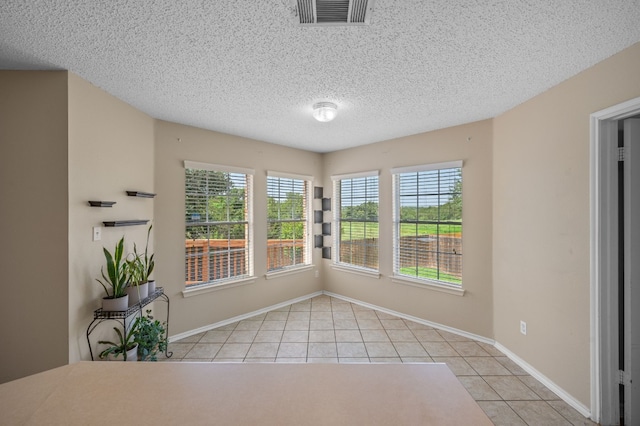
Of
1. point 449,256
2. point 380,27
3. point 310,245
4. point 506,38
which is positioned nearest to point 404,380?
point 380,27

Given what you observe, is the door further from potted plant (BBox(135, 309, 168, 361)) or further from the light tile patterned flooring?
potted plant (BBox(135, 309, 168, 361))

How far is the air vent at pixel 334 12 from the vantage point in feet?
4.48

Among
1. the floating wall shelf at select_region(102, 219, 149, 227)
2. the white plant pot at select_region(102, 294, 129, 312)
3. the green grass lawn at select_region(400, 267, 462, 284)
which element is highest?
the floating wall shelf at select_region(102, 219, 149, 227)

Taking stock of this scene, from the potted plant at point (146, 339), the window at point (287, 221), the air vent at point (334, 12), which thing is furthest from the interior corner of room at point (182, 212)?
the air vent at point (334, 12)

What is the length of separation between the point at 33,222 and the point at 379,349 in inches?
131

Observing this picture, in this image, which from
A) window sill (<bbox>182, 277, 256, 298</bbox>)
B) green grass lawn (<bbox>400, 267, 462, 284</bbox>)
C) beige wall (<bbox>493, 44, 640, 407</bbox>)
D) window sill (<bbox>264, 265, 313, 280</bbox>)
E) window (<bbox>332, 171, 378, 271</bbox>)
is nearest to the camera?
beige wall (<bbox>493, 44, 640, 407</bbox>)

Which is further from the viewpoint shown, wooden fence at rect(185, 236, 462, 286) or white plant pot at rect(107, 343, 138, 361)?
wooden fence at rect(185, 236, 462, 286)

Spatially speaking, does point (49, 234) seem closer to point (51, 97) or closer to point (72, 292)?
point (72, 292)

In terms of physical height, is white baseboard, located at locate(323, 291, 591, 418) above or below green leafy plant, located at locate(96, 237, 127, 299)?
below

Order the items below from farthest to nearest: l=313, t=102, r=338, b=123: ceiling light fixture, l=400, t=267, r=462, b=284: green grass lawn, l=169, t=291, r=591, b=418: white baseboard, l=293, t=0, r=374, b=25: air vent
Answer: l=400, t=267, r=462, b=284: green grass lawn
l=313, t=102, r=338, b=123: ceiling light fixture
l=169, t=291, r=591, b=418: white baseboard
l=293, t=0, r=374, b=25: air vent

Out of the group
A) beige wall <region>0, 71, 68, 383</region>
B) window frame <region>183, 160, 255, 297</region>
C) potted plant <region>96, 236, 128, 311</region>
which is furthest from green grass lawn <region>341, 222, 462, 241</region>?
beige wall <region>0, 71, 68, 383</region>

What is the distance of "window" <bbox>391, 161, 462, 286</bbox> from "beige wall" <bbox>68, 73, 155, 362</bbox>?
129 inches

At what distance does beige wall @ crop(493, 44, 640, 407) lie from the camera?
79.3 inches

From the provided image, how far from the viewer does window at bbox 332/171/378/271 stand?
4.21 metres
